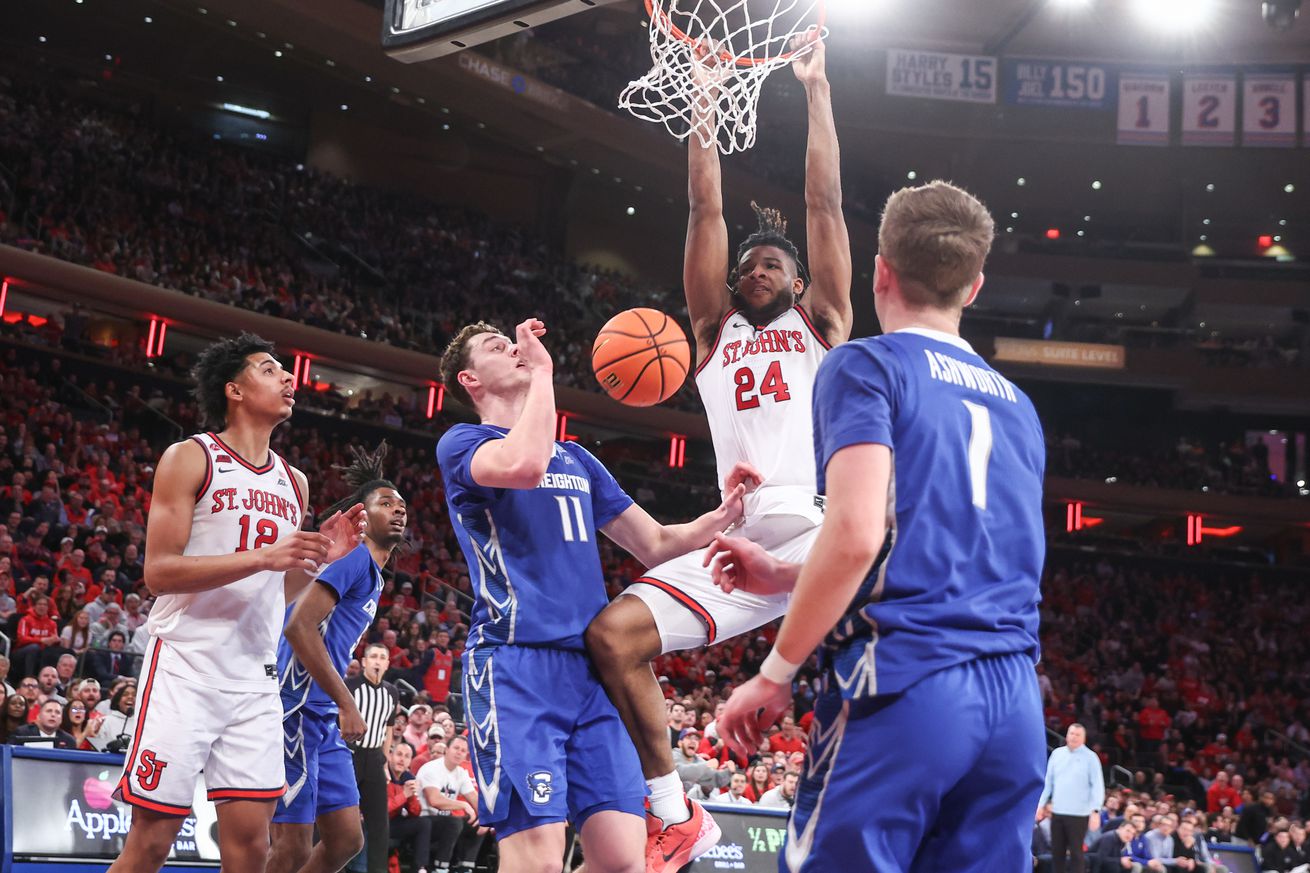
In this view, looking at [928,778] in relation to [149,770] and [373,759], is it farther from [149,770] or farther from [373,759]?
[373,759]

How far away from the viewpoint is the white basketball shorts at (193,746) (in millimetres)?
4410

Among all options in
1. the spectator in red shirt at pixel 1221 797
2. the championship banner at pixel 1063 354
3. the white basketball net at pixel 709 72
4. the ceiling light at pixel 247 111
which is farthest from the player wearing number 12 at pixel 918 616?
the championship banner at pixel 1063 354

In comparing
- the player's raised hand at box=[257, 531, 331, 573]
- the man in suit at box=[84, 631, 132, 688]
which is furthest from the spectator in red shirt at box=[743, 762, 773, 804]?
the player's raised hand at box=[257, 531, 331, 573]

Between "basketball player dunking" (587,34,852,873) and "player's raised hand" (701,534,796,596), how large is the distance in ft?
3.84

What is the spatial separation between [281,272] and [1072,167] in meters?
19.3

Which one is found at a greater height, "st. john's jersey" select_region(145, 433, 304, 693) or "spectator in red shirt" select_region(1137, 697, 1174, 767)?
"st. john's jersey" select_region(145, 433, 304, 693)

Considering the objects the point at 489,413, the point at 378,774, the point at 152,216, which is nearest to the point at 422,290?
the point at 152,216

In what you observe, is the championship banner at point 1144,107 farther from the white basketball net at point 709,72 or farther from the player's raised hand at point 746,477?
the player's raised hand at point 746,477

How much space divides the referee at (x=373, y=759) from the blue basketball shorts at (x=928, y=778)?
553cm

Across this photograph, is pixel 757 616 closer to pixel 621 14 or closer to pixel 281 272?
pixel 281 272

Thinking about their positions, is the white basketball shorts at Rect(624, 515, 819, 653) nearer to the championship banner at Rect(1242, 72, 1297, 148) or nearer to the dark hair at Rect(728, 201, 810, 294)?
the dark hair at Rect(728, 201, 810, 294)

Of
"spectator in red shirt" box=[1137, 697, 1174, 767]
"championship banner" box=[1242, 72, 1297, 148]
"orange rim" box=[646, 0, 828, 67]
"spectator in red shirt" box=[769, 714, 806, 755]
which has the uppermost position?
"championship banner" box=[1242, 72, 1297, 148]

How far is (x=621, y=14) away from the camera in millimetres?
27531

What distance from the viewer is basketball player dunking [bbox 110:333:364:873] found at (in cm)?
441
